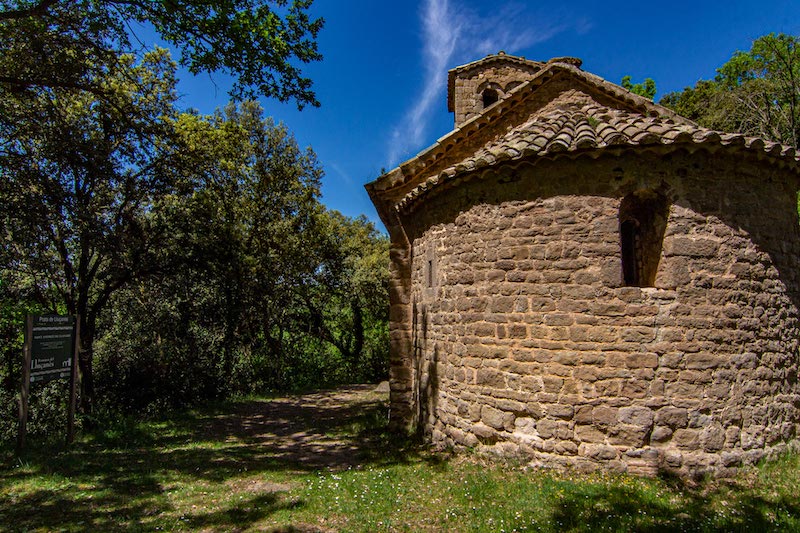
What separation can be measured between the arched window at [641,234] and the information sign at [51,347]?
9321mm

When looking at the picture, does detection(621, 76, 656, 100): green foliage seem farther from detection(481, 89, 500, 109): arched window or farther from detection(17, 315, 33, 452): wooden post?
detection(17, 315, 33, 452): wooden post

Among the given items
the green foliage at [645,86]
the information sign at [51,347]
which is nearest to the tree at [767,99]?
the green foliage at [645,86]

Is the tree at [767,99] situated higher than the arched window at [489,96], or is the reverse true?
the tree at [767,99]

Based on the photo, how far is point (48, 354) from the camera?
7.84m

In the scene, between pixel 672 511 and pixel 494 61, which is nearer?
pixel 672 511

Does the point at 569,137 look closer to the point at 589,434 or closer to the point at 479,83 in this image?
the point at 589,434

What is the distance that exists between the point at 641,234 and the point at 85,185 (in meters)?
12.5

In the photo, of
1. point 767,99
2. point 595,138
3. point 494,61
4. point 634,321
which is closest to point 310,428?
point 634,321

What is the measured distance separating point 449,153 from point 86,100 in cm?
918

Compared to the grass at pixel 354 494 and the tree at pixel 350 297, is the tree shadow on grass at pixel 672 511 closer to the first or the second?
the grass at pixel 354 494

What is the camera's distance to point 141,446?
8406 mm

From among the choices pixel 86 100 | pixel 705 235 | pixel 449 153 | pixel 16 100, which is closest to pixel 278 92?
Result: pixel 449 153

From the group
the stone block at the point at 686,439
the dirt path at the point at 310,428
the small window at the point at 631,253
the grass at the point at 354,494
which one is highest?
the small window at the point at 631,253

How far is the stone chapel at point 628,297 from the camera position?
5723 mm
